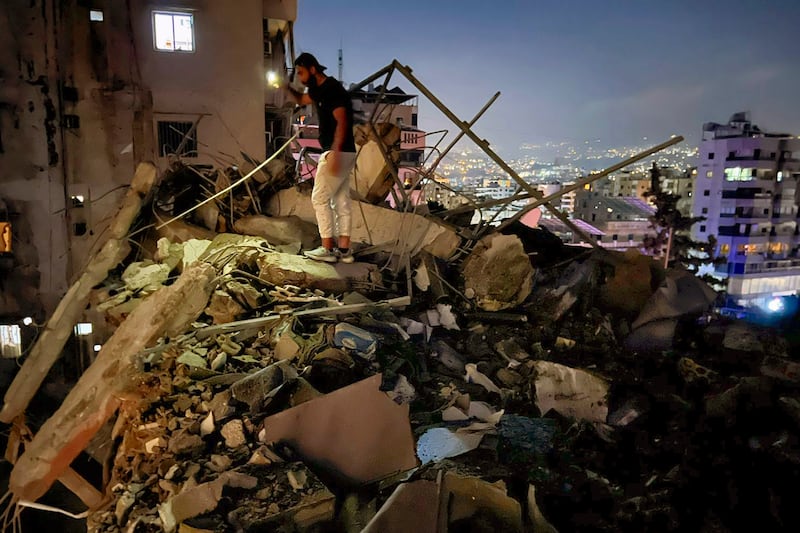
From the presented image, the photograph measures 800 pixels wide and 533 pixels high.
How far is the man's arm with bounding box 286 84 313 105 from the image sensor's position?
5316 millimetres

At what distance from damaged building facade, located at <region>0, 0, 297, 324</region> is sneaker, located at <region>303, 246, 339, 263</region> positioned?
6.23 m

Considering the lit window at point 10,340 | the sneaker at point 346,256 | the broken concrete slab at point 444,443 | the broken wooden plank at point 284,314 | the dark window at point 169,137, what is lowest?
the lit window at point 10,340

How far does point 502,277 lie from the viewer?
203 inches

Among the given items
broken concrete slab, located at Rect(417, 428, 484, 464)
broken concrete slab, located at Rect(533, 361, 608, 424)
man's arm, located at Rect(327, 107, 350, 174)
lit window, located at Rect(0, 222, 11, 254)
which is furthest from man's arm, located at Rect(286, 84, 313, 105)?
lit window, located at Rect(0, 222, 11, 254)

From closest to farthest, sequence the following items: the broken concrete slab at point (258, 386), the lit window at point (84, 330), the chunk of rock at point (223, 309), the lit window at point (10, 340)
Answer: the broken concrete slab at point (258, 386)
the chunk of rock at point (223, 309)
the lit window at point (84, 330)
the lit window at point (10, 340)

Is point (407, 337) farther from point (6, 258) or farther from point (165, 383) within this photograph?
point (6, 258)

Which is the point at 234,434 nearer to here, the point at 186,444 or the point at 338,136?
the point at 186,444

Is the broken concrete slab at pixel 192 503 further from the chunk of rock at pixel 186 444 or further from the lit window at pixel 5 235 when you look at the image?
the lit window at pixel 5 235

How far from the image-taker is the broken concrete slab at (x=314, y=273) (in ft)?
16.0

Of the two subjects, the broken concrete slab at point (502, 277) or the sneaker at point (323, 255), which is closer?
the broken concrete slab at point (502, 277)

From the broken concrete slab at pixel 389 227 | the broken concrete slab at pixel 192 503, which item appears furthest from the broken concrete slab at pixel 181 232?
the broken concrete slab at pixel 192 503

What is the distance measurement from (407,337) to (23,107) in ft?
37.3

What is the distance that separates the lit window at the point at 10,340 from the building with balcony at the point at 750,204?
123 feet

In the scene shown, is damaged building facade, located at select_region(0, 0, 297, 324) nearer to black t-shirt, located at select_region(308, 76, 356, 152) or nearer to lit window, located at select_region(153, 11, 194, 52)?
lit window, located at select_region(153, 11, 194, 52)
